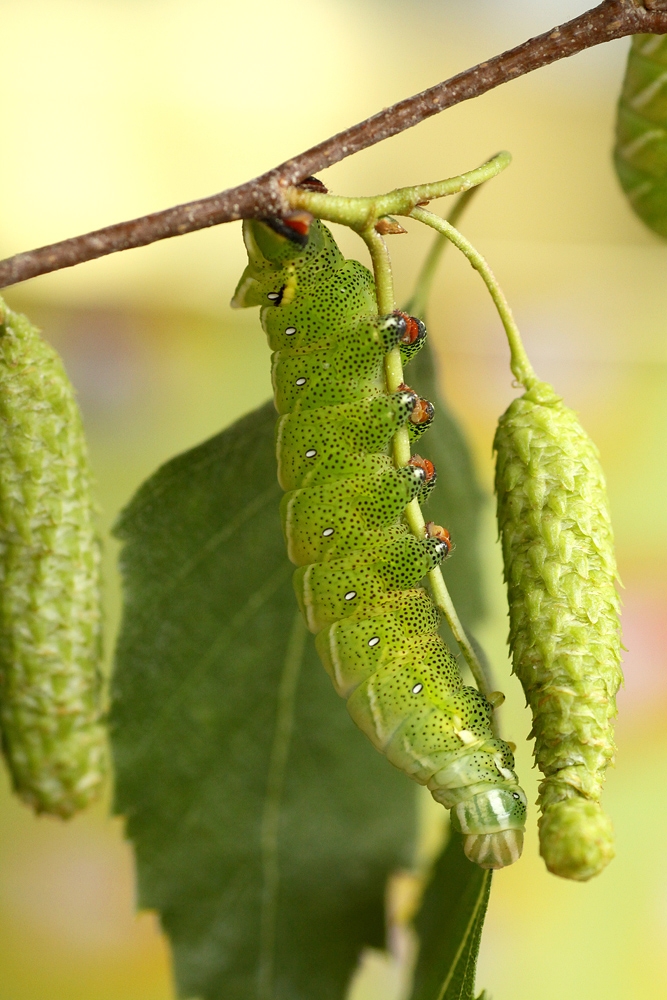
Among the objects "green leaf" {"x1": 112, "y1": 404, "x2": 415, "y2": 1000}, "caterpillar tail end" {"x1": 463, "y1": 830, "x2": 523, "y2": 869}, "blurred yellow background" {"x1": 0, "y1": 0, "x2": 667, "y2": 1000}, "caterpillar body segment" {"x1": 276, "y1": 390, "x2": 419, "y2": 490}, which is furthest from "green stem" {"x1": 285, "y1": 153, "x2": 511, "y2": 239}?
"blurred yellow background" {"x1": 0, "y1": 0, "x2": 667, "y2": 1000}

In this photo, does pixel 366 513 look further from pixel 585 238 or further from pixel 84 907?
pixel 585 238

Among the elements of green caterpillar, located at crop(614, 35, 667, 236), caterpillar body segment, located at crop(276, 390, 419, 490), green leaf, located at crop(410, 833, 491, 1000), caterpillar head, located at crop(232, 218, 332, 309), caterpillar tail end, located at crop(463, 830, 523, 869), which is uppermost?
green caterpillar, located at crop(614, 35, 667, 236)

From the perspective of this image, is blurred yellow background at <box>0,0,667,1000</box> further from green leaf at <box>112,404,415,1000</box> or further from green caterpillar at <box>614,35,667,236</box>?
green caterpillar at <box>614,35,667,236</box>

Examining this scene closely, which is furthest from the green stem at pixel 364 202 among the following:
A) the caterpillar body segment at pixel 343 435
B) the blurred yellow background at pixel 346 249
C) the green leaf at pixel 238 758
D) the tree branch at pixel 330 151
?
the blurred yellow background at pixel 346 249

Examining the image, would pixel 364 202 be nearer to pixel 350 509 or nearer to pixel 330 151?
pixel 330 151

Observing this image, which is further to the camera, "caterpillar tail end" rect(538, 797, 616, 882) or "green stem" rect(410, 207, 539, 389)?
"green stem" rect(410, 207, 539, 389)

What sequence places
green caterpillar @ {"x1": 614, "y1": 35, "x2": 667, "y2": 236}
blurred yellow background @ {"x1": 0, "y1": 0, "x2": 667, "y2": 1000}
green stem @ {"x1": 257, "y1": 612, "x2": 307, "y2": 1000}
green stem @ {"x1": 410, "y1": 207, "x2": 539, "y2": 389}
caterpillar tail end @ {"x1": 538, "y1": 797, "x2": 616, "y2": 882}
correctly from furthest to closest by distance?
blurred yellow background @ {"x1": 0, "y1": 0, "x2": 667, "y2": 1000} → green stem @ {"x1": 257, "y1": 612, "x2": 307, "y2": 1000} → green caterpillar @ {"x1": 614, "y1": 35, "x2": 667, "y2": 236} → green stem @ {"x1": 410, "y1": 207, "x2": 539, "y2": 389} → caterpillar tail end @ {"x1": 538, "y1": 797, "x2": 616, "y2": 882}

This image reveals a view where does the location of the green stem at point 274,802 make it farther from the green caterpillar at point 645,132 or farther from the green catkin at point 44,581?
the green caterpillar at point 645,132

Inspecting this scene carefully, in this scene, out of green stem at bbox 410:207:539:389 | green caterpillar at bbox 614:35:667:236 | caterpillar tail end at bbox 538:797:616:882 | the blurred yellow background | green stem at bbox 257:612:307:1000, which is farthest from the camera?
the blurred yellow background
